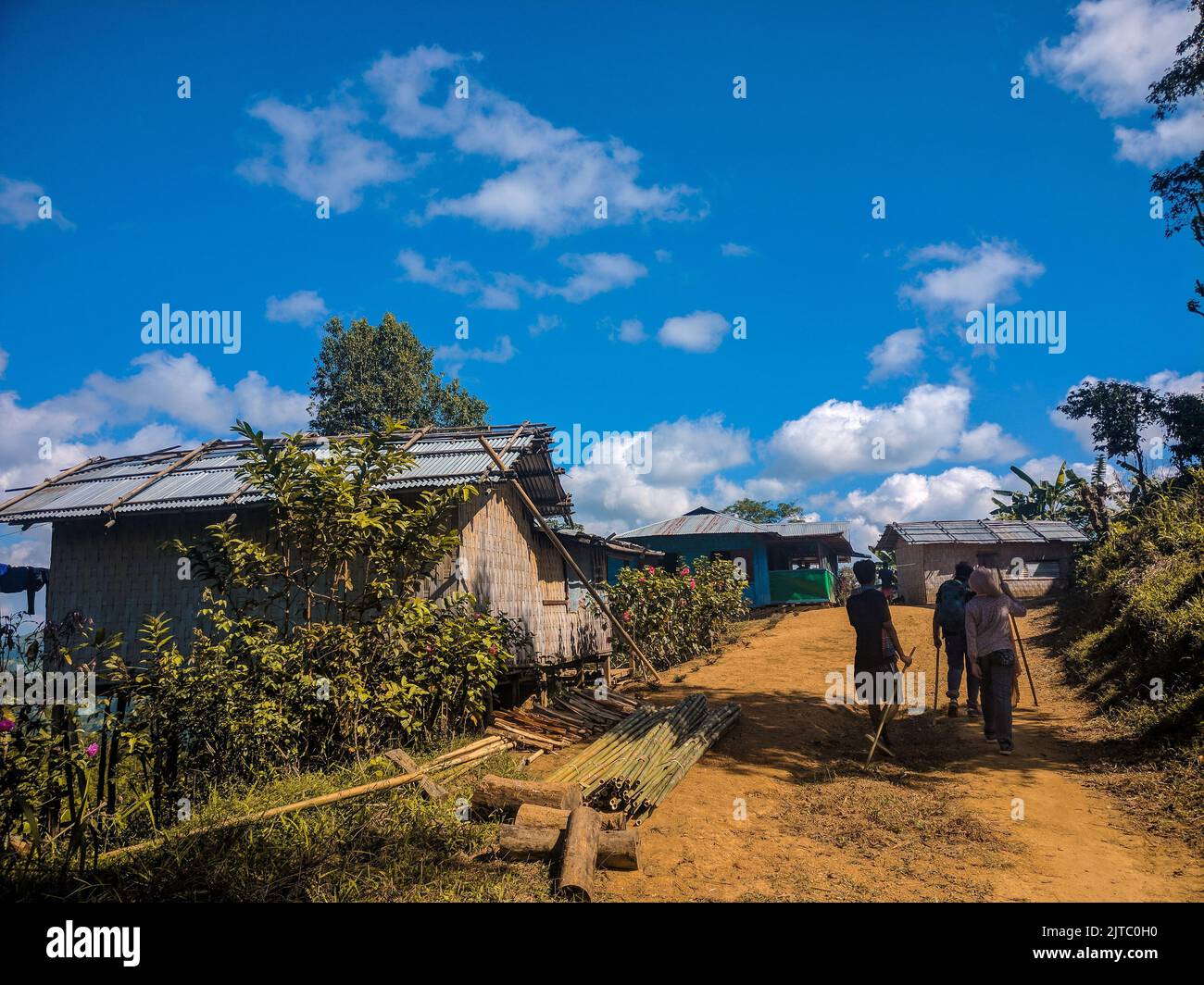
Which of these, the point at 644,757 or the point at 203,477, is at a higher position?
the point at 203,477

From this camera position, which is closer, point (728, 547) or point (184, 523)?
point (184, 523)

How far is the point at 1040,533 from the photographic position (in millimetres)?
28094

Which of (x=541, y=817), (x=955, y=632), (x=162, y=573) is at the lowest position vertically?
(x=541, y=817)

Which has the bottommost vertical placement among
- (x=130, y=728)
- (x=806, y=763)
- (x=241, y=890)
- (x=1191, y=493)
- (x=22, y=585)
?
(x=806, y=763)

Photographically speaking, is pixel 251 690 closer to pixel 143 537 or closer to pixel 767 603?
pixel 143 537

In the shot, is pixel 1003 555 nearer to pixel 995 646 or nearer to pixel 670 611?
pixel 670 611

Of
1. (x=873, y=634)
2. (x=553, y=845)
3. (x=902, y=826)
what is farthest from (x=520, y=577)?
(x=902, y=826)

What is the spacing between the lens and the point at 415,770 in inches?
249

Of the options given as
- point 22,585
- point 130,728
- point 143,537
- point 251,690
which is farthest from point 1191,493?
point 22,585

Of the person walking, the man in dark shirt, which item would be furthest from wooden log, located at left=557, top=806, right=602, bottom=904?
the person walking

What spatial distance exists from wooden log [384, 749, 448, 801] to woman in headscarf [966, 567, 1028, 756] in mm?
5758

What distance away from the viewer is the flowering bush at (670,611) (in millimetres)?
16297

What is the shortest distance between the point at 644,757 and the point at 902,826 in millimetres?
2552
